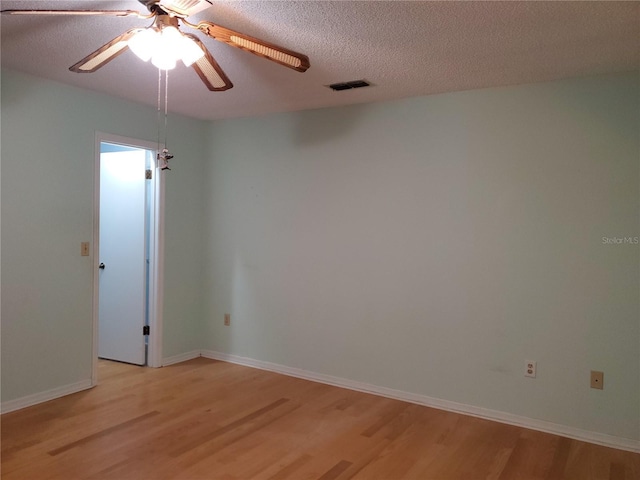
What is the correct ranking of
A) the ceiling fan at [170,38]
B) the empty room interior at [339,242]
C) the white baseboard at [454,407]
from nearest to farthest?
1. the ceiling fan at [170,38]
2. the empty room interior at [339,242]
3. the white baseboard at [454,407]

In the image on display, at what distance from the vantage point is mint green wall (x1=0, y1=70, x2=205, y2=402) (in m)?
3.28

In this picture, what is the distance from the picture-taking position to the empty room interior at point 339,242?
8.43ft

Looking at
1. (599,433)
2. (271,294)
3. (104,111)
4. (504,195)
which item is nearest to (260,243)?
(271,294)

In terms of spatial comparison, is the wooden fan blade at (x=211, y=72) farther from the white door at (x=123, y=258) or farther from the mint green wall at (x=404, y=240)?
the white door at (x=123, y=258)

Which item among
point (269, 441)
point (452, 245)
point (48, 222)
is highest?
point (48, 222)

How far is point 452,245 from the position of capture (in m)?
3.51

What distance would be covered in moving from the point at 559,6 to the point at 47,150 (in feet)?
10.6

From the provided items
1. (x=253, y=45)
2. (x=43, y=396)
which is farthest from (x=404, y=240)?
(x=43, y=396)

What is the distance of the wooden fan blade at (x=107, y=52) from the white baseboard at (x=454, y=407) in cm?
286

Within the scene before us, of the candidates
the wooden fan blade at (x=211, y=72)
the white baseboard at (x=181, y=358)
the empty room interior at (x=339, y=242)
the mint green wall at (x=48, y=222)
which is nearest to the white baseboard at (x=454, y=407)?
the empty room interior at (x=339, y=242)

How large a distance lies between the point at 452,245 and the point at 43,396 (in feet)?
10.0

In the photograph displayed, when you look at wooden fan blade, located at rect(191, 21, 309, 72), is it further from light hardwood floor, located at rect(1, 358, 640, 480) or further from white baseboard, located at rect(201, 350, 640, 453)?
white baseboard, located at rect(201, 350, 640, 453)

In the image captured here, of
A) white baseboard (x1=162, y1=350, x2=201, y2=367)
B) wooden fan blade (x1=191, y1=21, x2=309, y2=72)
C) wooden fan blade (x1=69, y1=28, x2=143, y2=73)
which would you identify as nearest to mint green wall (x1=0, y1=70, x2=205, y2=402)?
white baseboard (x1=162, y1=350, x2=201, y2=367)

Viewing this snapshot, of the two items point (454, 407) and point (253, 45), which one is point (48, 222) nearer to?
point (253, 45)
